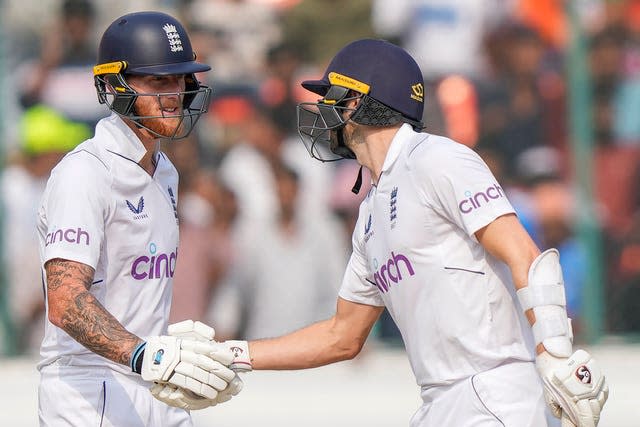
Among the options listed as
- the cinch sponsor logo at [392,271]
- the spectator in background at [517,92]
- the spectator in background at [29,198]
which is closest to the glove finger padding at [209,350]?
the cinch sponsor logo at [392,271]

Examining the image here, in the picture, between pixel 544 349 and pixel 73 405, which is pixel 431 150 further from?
pixel 73 405

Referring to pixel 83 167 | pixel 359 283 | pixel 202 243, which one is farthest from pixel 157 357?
pixel 202 243

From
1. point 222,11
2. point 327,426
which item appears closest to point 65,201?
point 327,426

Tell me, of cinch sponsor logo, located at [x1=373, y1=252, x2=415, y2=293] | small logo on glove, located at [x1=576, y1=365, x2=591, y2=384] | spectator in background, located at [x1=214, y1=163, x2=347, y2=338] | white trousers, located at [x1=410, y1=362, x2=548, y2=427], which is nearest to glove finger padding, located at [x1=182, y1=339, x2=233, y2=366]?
cinch sponsor logo, located at [x1=373, y1=252, x2=415, y2=293]

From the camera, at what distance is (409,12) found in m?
10.2

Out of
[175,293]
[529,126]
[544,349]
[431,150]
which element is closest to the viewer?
[544,349]

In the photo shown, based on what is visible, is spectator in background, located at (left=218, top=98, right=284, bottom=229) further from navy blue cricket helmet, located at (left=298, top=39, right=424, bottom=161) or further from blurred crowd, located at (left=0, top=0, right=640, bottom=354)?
navy blue cricket helmet, located at (left=298, top=39, right=424, bottom=161)

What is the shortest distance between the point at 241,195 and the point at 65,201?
544 cm

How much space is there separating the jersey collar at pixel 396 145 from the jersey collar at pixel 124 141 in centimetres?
93

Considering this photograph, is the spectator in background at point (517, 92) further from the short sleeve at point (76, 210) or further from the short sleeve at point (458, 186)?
the short sleeve at point (76, 210)

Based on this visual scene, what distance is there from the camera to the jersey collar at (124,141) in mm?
4879

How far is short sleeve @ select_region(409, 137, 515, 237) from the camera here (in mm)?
4375

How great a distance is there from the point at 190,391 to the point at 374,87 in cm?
133

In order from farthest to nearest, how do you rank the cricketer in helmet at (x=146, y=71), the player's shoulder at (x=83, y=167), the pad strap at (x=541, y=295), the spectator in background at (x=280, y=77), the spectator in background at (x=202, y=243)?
the spectator in background at (x=280, y=77), the spectator in background at (x=202, y=243), the cricketer in helmet at (x=146, y=71), the player's shoulder at (x=83, y=167), the pad strap at (x=541, y=295)
